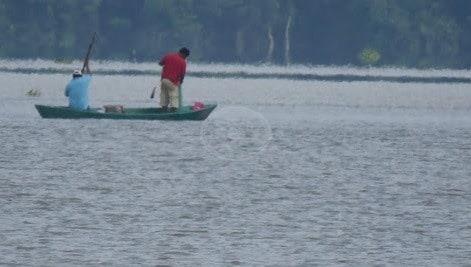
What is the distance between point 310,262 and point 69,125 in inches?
852

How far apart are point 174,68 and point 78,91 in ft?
7.23

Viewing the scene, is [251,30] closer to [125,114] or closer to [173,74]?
[173,74]

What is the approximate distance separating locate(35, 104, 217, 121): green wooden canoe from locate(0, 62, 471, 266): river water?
0.70 feet

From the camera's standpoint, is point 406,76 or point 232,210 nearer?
point 232,210

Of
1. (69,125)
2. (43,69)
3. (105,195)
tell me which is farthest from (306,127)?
(43,69)

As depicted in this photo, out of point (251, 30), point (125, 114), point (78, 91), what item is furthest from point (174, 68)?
point (251, 30)

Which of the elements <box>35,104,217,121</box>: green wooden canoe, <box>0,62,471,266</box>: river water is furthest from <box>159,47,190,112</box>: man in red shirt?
<box>0,62,471,266</box>: river water

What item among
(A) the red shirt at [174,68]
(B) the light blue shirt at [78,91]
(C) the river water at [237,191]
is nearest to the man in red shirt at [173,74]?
(A) the red shirt at [174,68]

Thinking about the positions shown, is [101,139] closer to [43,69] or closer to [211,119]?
[211,119]

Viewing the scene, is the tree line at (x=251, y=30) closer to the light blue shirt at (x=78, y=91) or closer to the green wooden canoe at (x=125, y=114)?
the green wooden canoe at (x=125, y=114)

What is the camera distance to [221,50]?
118125 mm

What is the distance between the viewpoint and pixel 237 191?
79.4ft

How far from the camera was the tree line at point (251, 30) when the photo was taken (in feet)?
369

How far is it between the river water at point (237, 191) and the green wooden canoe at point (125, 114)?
213mm
